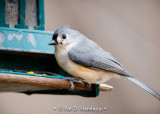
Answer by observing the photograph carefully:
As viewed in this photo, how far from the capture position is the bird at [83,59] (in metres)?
5.46

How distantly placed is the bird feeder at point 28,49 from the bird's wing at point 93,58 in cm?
23

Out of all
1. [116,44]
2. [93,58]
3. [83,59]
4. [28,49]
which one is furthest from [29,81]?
[116,44]

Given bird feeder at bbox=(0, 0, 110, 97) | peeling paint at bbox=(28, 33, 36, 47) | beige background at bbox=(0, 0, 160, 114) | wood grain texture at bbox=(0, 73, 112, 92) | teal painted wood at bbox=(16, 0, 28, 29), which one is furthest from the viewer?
beige background at bbox=(0, 0, 160, 114)

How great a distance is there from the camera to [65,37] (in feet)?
18.5

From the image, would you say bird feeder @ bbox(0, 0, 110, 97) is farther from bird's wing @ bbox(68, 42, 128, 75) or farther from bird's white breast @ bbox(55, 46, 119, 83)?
bird's wing @ bbox(68, 42, 128, 75)

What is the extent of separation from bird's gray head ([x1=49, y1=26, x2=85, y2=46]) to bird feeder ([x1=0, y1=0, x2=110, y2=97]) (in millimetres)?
105

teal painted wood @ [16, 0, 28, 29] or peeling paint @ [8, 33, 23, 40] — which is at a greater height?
teal painted wood @ [16, 0, 28, 29]

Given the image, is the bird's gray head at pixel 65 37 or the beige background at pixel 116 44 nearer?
the bird's gray head at pixel 65 37

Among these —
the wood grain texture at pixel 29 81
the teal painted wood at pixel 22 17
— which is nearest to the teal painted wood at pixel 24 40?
the teal painted wood at pixel 22 17

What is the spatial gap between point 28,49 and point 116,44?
3.02 metres

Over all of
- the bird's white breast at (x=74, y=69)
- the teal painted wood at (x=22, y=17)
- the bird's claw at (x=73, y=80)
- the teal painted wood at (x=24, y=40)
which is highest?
the teal painted wood at (x=22, y=17)

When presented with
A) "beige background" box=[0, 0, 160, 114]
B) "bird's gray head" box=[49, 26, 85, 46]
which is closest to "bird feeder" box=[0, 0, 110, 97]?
"bird's gray head" box=[49, 26, 85, 46]

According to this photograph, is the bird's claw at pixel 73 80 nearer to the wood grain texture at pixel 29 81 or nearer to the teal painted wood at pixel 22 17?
the wood grain texture at pixel 29 81

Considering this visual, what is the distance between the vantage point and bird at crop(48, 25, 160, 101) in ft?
17.9
